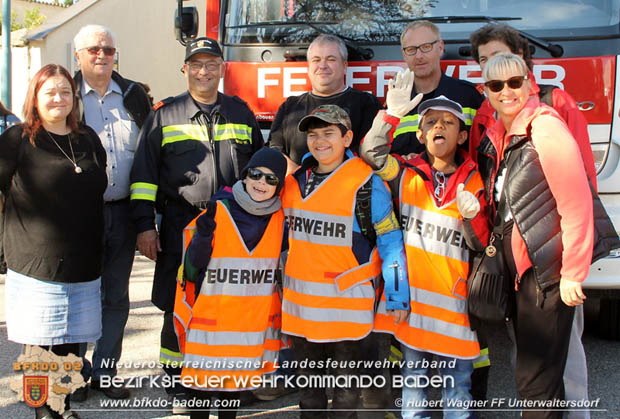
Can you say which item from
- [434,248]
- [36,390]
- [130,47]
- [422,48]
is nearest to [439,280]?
[434,248]

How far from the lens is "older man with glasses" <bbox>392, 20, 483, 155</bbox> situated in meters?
3.46

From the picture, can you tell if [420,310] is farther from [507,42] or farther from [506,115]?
[507,42]

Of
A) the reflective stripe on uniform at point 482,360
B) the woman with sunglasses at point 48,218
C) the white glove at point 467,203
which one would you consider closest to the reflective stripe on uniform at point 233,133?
the woman with sunglasses at point 48,218

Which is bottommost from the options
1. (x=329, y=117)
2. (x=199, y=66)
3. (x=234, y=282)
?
(x=234, y=282)

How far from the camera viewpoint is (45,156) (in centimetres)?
314

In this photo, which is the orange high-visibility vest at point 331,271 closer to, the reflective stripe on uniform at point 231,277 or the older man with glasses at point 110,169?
the reflective stripe on uniform at point 231,277

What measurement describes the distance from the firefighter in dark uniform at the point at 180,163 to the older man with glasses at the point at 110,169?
23cm

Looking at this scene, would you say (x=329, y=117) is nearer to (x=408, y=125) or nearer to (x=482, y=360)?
(x=408, y=125)

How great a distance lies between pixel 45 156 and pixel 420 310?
1981 millimetres

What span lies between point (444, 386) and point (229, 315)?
1.09 meters

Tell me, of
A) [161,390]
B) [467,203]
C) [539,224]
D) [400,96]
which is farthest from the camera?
[161,390]

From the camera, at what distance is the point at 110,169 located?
12.2 ft

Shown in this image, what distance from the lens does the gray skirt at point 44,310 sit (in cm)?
314

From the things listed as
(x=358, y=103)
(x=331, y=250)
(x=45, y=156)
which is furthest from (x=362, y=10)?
(x=45, y=156)
